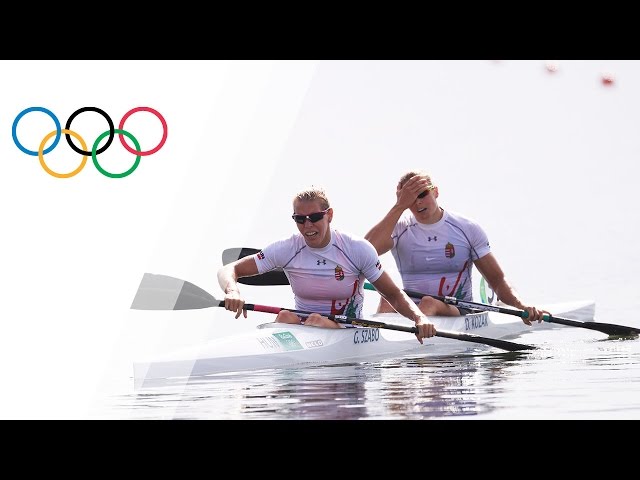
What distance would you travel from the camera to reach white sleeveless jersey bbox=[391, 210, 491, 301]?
1384 centimetres

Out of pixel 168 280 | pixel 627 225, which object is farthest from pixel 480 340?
pixel 627 225

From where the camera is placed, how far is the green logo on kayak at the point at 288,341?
467 inches

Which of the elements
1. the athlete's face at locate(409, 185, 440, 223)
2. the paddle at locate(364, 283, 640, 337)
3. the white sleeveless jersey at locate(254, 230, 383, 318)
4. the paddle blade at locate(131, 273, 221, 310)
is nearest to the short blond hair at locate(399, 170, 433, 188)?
the athlete's face at locate(409, 185, 440, 223)

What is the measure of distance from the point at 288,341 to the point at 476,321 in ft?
10.2

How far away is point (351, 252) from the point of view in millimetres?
12109

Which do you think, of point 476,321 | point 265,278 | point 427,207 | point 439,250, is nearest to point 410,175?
point 427,207

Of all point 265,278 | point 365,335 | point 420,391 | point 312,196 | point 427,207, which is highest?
point 427,207

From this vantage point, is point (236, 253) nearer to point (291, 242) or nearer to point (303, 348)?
point (291, 242)

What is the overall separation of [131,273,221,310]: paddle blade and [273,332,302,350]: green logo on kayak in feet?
2.95

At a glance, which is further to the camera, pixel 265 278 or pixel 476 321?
pixel 476 321

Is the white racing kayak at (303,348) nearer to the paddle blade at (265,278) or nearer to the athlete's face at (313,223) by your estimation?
the athlete's face at (313,223)

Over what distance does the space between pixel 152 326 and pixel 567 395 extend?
10.1 meters

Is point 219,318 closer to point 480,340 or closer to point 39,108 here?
point 39,108

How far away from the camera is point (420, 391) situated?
10148 millimetres
